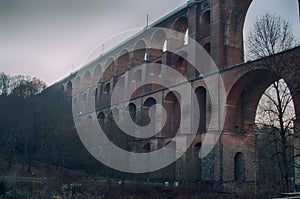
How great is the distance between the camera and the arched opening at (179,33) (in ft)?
100

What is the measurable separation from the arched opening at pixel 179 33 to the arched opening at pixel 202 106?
23.6ft

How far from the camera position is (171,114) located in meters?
28.2

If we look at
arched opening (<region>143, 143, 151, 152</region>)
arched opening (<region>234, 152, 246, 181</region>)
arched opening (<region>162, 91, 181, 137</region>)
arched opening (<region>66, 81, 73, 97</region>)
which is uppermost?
arched opening (<region>66, 81, 73, 97</region>)

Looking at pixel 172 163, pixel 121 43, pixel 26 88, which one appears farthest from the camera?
pixel 26 88

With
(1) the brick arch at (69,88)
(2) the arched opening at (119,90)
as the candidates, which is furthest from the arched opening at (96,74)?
(1) the brick arch at (69,88)

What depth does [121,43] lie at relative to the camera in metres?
39.3

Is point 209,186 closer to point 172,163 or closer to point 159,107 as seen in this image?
point 172,163

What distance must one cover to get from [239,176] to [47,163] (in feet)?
60.1

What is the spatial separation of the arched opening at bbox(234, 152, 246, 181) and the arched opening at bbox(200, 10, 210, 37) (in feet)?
33.8

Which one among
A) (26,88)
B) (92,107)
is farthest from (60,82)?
(92,107)

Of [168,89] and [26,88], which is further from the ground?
[26,88]

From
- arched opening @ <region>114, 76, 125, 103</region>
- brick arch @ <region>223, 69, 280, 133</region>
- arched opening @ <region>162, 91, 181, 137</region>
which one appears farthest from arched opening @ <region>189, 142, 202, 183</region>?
arched opening @ <region>114, 76, 125, 103</region>

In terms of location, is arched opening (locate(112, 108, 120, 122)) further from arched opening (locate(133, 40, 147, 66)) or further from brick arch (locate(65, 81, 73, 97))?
brick arch (locate(65, 81, 73, 97))

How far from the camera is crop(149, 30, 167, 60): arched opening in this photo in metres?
33.5
